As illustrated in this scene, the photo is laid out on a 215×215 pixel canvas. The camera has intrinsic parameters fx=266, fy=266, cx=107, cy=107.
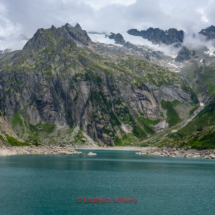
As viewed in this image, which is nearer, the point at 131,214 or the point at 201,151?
the point at 131,214

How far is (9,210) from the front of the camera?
48.8 meters

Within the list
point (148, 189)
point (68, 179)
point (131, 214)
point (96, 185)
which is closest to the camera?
point (131, 214)

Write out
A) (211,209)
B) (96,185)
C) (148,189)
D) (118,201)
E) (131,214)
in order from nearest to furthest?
(131,214) < (211,209) < (118,201) < (148,189) < (96,185)

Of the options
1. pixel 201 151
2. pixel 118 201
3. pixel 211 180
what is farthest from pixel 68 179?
pixel 201 151

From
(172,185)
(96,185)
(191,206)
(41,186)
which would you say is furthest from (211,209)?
(41,186)

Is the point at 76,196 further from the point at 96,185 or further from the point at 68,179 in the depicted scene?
the point at 68,179

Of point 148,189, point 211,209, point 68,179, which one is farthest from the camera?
point 68,179

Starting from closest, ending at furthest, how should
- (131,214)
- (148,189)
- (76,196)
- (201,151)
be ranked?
1. (131,214)
2. (76,196)
3. (148,189)
4. (201,151)

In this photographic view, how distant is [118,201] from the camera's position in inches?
2213

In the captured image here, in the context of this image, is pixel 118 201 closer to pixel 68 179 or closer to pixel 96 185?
pixel 96 185

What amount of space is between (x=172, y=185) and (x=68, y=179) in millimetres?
31713

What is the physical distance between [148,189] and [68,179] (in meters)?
27.0

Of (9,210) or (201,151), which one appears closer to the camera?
(9,210)

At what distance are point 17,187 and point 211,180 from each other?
2299 inches
